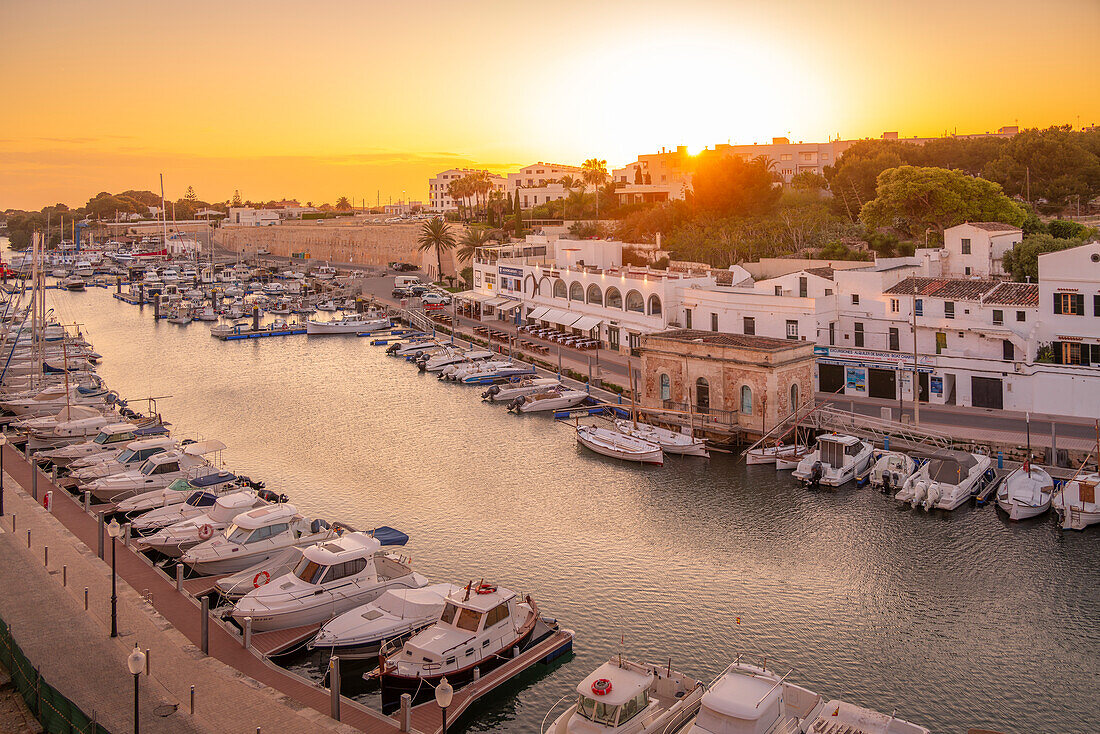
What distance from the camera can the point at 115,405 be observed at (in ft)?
148

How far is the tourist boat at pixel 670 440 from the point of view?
36.7m

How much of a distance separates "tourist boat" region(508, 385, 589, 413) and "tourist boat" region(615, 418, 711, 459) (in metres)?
7.03

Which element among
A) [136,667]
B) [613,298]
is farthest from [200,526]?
[613,298]

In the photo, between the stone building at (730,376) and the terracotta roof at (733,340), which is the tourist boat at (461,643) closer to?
the stone building at (730,376)

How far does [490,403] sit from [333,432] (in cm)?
916

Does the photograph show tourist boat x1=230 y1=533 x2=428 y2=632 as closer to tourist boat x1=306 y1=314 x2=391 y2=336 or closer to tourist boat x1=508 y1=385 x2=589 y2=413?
tourist boat x1=508 y1=385 x2=589 y2=413

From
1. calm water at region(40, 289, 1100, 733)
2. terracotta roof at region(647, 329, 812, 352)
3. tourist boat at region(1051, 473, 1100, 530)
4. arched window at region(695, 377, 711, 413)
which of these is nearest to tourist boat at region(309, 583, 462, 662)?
calm water at region(40, 289, 1100, 733)

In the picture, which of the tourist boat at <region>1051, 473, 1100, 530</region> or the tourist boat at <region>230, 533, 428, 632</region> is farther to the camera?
the tourist boat at <region>1051, 473, 1100, 530</region>

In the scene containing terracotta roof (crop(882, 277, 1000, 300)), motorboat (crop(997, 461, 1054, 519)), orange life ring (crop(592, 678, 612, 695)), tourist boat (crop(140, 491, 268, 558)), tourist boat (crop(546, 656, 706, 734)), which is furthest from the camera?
terracotta roof (crop(882, 277, 1000, 300))

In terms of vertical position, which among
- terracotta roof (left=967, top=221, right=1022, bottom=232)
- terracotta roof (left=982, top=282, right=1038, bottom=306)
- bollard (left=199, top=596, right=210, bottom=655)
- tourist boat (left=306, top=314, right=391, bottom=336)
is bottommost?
bollard (left=199, top=596, right=210, bottom=655)

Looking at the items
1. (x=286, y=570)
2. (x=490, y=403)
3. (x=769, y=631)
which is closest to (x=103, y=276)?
(x=490, y=403)

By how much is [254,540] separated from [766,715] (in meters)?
15.5

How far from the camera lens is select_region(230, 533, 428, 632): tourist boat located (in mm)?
21188

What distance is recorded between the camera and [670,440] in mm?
37125
